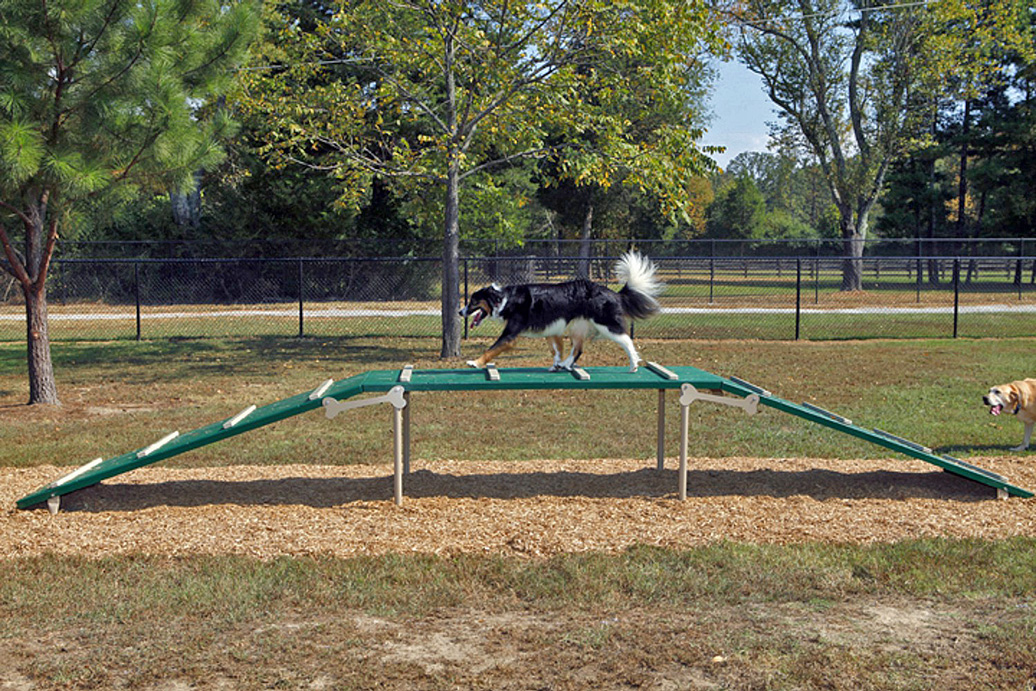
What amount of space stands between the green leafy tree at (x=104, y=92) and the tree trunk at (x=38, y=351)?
13.5 inches

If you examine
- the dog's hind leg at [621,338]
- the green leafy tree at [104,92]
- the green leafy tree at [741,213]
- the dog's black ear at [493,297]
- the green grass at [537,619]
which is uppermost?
the green leafy tree at [741,213]

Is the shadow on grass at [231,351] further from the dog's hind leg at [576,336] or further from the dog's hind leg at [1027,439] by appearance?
the dog's hind leg at [1027,439]

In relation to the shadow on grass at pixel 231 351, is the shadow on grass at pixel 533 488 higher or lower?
lower

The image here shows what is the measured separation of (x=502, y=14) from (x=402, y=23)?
281 centimetres

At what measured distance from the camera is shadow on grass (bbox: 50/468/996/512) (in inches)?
279

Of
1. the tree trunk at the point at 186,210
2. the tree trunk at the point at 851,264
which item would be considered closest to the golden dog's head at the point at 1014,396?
the tree trunk at the point at 851,264

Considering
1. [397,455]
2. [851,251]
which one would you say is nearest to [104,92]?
[397,455]

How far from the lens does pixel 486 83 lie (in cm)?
1636

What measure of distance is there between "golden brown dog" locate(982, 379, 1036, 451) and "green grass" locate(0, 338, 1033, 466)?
1.76 feet

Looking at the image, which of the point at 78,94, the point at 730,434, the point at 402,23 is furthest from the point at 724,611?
the point at 402,23

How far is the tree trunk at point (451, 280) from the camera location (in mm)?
16328

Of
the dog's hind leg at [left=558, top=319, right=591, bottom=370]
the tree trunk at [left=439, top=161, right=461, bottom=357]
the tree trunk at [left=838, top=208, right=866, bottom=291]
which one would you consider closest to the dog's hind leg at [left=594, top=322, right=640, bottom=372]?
the dog's hind leg at [left=558, top=319, right=591, bottom=370]

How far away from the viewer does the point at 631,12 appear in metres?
15.1

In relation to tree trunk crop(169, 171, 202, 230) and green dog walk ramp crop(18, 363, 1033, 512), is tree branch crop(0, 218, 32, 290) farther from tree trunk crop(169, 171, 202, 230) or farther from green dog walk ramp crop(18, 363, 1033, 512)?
tree trunk crop(169, 171, 202, 230)
